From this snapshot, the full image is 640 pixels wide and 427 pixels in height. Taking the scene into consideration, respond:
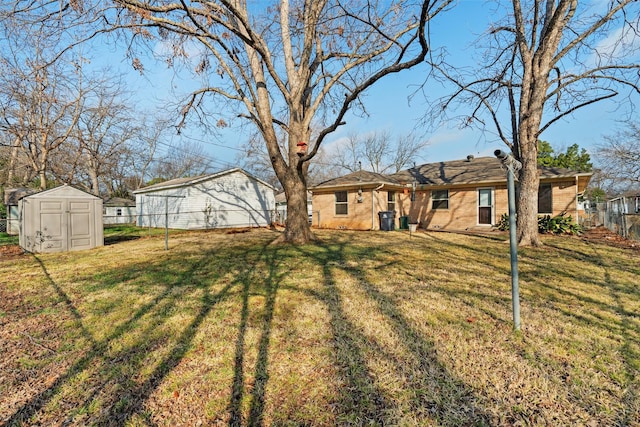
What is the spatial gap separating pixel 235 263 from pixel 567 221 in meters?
12.6

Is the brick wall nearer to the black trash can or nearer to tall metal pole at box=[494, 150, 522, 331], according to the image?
the black trash can

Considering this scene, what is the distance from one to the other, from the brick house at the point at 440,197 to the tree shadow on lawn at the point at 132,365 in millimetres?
10783

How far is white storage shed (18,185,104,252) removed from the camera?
29.5ft

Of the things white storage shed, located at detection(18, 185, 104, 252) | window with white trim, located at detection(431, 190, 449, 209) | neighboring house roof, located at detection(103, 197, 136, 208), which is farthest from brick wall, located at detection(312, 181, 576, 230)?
neighboring house roof, located at detection(103, 197, 136, 208)

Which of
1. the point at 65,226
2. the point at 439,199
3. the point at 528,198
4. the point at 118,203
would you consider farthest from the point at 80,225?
the point at 118,203

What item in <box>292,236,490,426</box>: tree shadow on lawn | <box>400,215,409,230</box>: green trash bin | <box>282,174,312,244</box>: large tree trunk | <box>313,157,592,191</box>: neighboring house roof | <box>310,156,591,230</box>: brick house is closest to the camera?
<box>292,236,490,426</box>: tree shadow on lawn

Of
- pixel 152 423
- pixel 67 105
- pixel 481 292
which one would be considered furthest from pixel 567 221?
pixel 67 105

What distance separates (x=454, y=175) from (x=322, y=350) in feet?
48.4

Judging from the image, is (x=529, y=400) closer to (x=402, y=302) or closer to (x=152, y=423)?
(x=402, y=302)

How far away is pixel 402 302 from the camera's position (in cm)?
392

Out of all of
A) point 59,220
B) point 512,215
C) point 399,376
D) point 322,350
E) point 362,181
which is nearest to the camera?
point 399,376

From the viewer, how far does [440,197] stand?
50.3 feet

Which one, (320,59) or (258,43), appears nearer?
(258,43)

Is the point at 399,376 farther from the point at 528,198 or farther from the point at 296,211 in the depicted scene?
the point at 528,198
